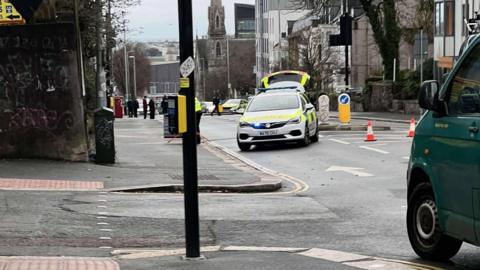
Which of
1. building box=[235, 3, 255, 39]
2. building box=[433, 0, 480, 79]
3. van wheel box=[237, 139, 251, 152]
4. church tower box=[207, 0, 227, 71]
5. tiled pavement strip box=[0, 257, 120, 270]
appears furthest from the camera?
building box=[235, 3, 255, 39]

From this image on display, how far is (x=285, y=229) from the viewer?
8867 mm

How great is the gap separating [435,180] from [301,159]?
37.1 feet

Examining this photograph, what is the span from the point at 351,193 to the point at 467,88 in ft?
20.2

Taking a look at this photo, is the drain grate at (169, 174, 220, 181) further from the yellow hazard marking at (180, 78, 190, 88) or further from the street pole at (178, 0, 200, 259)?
the yellow hazard marking at (180, 78, 190, 88)

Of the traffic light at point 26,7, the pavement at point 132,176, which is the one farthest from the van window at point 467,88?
the traffic light at point 26,7

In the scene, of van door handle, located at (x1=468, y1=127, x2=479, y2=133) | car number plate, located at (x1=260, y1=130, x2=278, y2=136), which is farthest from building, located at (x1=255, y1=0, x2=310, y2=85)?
van door handle, located at (x1=468, y1=127, x2=479, y2=133)

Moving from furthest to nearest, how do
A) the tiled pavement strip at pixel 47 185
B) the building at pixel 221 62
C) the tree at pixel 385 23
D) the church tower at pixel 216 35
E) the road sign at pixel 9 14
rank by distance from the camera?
the church tower at pixel 216 35
the building at pixel 221 62
the tree at pixel 385 23
the road sign at pixel 9 14
the tiled pavement strip at pixel 47 185

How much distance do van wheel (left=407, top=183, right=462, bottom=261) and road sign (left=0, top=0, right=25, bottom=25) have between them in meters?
9.96

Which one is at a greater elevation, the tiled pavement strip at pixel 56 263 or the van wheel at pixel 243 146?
the tiled pavement strip at pixel 56 263

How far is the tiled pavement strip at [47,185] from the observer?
11.2 metres

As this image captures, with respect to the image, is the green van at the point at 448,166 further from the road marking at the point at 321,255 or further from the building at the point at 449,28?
the building at the point at 449,28

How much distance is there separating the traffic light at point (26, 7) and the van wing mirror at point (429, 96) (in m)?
10.3

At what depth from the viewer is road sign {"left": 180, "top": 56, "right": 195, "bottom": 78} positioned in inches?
251

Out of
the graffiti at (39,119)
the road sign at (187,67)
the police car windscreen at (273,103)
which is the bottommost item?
the police car windscreen at (273,103)
